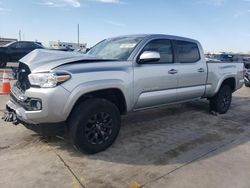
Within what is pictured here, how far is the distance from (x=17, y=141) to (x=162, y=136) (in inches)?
96.5

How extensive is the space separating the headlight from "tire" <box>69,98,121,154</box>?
49 centimetres

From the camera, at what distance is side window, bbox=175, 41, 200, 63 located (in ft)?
18.1

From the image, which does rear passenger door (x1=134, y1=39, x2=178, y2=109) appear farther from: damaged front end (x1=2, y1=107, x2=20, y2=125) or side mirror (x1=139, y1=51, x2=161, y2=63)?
damaged front end (x1=2, y1=107, x2=20, y2=125)

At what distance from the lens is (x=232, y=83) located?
23.5 feet

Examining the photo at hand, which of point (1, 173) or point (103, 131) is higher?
point (103, 131)

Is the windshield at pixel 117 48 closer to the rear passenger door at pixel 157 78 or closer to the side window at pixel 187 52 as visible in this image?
the rear passenger door at pixel 157 78

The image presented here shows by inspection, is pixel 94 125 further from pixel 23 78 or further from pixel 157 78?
pixel 157 78

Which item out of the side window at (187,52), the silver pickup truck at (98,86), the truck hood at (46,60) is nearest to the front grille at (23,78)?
the silver pickup truck at (98,86)

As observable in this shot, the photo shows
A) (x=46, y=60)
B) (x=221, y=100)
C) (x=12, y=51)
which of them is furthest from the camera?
(x=12, y=51)

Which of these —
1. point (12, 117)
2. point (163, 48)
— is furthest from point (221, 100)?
point (12, 117)

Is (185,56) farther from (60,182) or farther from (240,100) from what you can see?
(240,100)

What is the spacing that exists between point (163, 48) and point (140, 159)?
7.26ft

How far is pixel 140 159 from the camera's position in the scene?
12.9 ft

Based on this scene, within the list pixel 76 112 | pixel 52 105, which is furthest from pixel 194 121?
pixel 52 105
